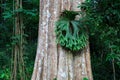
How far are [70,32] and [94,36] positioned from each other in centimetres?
158

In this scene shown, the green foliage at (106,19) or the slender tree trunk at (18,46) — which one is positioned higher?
the green foliage at (106,19)

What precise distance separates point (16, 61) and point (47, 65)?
5.39ft

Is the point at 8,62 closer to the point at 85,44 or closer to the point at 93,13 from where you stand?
the point at 85,44

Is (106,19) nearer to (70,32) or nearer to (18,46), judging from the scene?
(70,32)

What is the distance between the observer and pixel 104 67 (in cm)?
863

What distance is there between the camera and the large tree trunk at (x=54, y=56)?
6367 millimetres

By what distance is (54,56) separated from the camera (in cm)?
643

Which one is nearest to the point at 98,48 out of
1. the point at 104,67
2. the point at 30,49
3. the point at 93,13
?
the point at 104,67

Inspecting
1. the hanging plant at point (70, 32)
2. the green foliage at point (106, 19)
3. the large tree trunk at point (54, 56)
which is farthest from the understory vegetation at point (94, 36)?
the large tree trunk at point (54, 56)

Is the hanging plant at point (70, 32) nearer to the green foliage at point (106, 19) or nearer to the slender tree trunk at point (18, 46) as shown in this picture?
the green foliage at point (106, 19)

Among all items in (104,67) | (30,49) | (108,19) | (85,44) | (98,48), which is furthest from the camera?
(30,49)

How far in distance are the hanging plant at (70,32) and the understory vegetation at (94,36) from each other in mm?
163

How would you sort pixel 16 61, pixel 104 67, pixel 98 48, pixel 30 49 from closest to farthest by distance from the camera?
1. pixel 16 61
2. pixel 104 67
3. pixel 98 48
4. pixel 30 49

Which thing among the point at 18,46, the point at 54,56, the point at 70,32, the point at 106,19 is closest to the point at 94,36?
the point at 70,32
